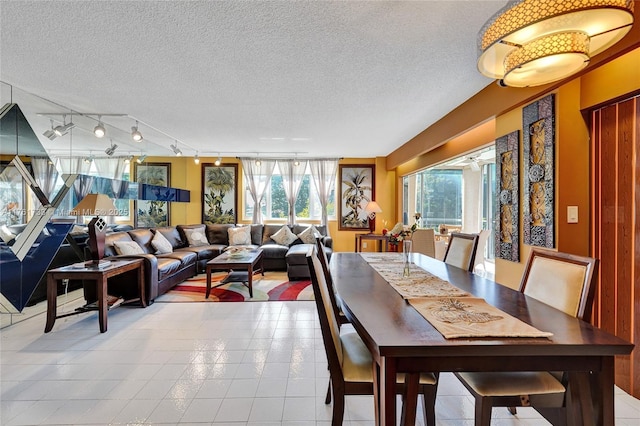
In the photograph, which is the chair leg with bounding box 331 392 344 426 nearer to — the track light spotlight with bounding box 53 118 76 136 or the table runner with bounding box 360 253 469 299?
the table runner with bounding box 360 253 469 299

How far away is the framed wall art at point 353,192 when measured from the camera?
7207 millimetres

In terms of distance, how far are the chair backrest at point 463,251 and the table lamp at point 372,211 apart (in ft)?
12.5

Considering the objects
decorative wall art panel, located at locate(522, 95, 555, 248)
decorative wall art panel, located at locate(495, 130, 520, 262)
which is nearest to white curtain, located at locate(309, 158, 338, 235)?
decorative wall art panel, located at locate(495, 130, 520, 262)

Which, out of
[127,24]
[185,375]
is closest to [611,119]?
[127,24]

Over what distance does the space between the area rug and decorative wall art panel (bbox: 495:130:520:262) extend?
2464 millimetres

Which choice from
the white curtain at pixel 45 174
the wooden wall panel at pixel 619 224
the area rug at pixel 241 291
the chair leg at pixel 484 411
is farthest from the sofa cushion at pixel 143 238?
the wooden wall panel at pixel 619 224

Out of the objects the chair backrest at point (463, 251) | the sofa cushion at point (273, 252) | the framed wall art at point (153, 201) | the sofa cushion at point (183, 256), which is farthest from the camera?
the framed wall art at point (153, 201)

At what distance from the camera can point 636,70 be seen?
5.94 ft

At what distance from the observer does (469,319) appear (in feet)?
4.15

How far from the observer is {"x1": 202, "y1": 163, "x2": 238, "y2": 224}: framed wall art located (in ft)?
23.5

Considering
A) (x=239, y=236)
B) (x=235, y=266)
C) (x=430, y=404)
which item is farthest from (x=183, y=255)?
(x=430, y=404)

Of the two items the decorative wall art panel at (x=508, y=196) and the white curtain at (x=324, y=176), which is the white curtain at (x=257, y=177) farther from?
the decorative wall art panel at (x=508, y=196)

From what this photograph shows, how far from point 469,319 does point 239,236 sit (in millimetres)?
5545

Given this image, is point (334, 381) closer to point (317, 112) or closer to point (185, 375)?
point (185, 375)
